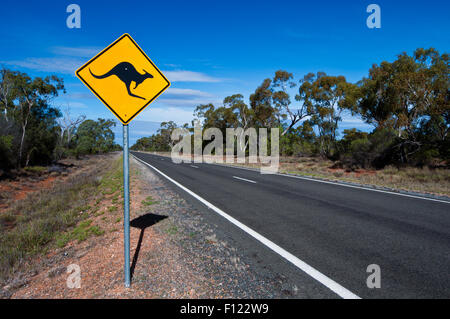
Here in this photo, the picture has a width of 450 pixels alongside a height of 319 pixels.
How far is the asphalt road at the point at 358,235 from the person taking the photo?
9.97ft

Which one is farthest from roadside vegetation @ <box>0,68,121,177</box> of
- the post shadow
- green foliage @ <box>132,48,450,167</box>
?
green foliage @ <box>132,48,450,167</box>

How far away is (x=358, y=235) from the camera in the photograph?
455 cm

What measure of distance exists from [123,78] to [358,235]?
4658 millimetres

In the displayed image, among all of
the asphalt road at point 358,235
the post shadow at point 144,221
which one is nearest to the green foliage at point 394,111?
the asphalt road at point 358,235

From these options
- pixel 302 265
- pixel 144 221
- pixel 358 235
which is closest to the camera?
pixel 302 265

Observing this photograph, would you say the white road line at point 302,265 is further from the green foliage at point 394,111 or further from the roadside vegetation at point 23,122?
the roadside vegetation at point 23,122

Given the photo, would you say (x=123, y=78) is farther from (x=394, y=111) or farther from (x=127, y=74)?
(x=394, y=111)

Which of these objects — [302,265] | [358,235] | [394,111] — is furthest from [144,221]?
[394,111]

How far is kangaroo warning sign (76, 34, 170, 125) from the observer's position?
2695 mm

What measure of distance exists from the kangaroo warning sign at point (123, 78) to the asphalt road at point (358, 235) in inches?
109

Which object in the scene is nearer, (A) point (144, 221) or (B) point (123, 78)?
(B) point (123, 78)

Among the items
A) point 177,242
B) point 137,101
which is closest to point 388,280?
point 177,242

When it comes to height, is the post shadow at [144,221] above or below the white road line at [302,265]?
above

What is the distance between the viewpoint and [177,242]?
420 cm
